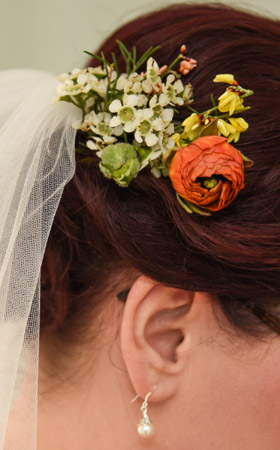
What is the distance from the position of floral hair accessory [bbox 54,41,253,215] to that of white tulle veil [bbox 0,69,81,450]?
4cm

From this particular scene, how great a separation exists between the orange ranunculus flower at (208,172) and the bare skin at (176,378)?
0.13 metres

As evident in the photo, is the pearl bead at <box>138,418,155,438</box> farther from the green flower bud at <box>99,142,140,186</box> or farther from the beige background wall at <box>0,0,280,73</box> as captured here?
the beige background wall at <box>0,0,280,73</box>

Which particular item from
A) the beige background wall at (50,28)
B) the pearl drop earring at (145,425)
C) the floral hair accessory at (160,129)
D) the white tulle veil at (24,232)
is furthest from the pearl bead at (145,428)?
the beige background wall at (50,28)

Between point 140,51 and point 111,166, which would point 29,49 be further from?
point 111,166

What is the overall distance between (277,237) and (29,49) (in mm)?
1393

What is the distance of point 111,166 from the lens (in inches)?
31.0

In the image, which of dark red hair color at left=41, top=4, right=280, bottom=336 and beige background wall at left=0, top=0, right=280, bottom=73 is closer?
dark red hair color at left=41, top=4, right=280, bottom=336

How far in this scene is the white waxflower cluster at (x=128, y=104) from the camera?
2.61 ft

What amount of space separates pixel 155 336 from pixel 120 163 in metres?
0.24

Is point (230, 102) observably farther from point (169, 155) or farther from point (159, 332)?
point (159, 332)

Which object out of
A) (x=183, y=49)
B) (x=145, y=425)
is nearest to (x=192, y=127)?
(x=183, y=49)

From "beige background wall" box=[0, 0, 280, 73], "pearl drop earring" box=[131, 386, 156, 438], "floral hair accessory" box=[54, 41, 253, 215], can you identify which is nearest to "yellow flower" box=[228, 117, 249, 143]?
"floral hair accessory" box=[54, 41, 253, 215]

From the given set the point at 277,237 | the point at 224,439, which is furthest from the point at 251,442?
the point at 277,237

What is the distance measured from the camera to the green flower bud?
0.78 metres
